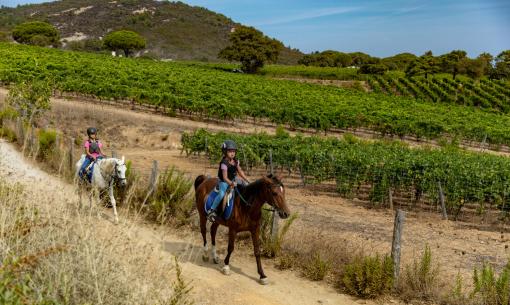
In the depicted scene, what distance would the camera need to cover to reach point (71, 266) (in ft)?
16.1

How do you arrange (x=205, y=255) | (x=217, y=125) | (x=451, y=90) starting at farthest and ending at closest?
(x=451, y=90)
(x=217, y=125)
(x=205, y=255)

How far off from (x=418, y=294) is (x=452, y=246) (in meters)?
4.67

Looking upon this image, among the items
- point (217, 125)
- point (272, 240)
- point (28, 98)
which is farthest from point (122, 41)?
point (272, 240)

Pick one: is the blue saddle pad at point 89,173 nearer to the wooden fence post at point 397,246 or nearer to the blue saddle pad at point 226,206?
the blue saddle pad at point 226,206

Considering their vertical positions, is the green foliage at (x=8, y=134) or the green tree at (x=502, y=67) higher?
the green tree at (x=502, y=67)

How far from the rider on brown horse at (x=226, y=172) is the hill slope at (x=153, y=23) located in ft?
396

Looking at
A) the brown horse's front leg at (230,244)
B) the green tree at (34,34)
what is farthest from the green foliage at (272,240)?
the green tree at (34,34)

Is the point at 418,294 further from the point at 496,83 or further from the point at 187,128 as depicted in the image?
the point at 496,83

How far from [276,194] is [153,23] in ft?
516

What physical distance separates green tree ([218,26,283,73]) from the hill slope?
44.4 m

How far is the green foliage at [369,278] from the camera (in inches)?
328

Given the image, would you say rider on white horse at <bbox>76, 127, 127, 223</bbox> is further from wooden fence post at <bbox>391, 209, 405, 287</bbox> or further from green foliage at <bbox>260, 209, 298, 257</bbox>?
wooden fence post at <bbox>391, 209, 405, 287</bbox>

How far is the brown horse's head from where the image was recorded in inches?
299

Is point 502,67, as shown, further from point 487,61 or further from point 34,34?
point 34,34
